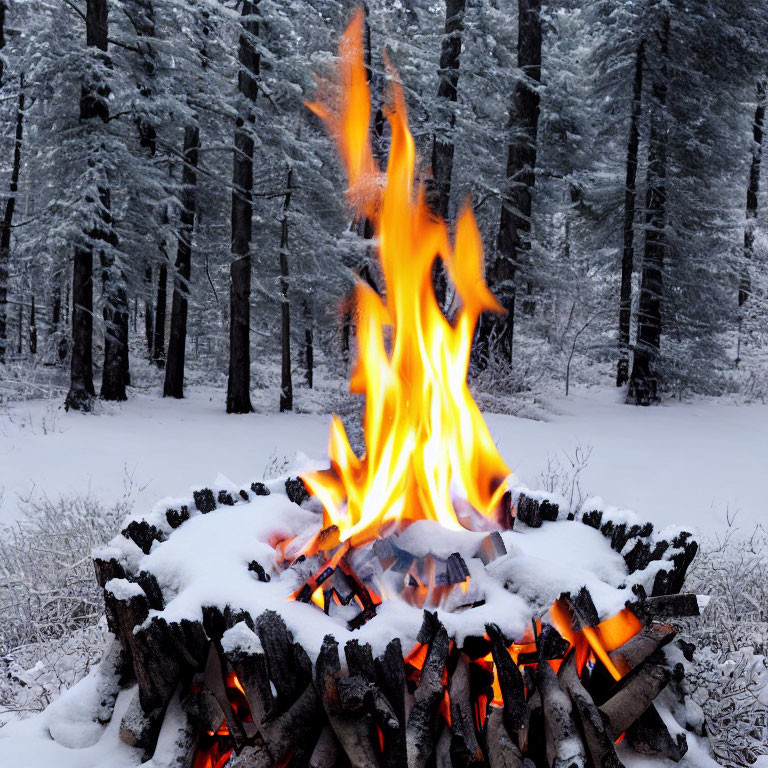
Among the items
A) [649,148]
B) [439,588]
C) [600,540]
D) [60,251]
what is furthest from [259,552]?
[649,148]

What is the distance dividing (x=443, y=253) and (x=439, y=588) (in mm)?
1761

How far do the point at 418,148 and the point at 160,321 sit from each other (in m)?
12.6

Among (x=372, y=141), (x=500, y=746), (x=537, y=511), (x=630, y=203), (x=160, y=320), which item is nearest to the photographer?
(x=500, y=746)

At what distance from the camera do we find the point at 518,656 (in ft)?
7.01

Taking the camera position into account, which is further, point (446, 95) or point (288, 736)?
point (446, 95)

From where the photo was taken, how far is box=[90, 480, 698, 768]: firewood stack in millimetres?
1857

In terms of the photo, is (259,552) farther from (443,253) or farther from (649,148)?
(649,148)

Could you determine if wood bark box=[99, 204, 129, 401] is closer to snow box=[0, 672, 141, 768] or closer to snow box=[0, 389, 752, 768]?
snow box=[0, 389, 752, 768]

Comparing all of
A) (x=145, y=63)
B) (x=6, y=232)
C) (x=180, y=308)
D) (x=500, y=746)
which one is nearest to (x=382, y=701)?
(x=500, y=746)

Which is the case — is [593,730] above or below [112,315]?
below

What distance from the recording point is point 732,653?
10.4 feet

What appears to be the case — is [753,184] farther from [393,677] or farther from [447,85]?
[393,677]

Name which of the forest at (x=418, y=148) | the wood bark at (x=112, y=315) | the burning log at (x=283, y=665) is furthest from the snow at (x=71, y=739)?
the wood bark at (x=112, y=315)

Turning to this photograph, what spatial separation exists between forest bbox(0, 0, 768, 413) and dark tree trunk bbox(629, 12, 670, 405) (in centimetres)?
6
